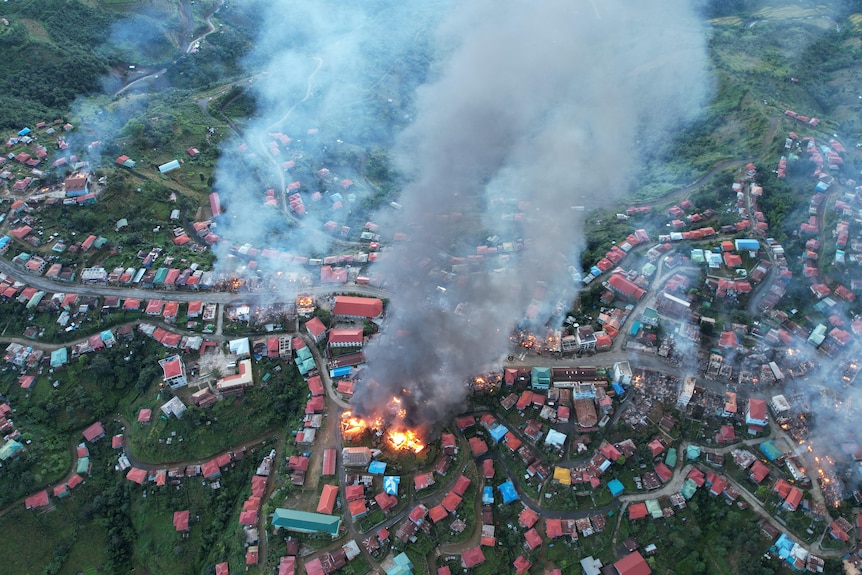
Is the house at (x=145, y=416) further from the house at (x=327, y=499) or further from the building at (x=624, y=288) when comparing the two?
the building at (x=624, y=288)

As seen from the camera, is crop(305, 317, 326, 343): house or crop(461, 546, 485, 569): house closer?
crop(461, 546, 485, 569): house

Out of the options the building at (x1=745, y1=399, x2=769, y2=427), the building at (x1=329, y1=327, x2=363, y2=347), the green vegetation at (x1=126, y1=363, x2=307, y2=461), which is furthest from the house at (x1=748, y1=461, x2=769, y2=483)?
the green vegetation at (x1=126, y1=363, x2=307, y2=461)

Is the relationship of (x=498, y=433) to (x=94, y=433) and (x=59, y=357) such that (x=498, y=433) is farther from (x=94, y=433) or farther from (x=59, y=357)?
(x=59, y=357)

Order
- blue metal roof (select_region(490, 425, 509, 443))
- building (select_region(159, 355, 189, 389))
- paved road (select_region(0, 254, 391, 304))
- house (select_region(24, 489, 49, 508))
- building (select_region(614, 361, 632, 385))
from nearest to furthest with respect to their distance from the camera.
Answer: house (select_region(24, 489, 49, 508)), blue metal roof (select_region(490, 425, 509, 443)), building (select_region(614, 361, 632, 385)), building (select_region(159, 355, 189, 389)), paved road (select_region(0, 254, 391, 304))

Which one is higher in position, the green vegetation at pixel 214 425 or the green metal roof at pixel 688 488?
the green vegetation at pixel 214 425

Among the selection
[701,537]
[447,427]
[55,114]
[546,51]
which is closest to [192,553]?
[447,427]

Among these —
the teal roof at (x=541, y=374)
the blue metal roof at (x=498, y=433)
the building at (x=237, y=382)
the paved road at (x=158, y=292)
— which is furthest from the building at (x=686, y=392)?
the building at (x=237, y=382)

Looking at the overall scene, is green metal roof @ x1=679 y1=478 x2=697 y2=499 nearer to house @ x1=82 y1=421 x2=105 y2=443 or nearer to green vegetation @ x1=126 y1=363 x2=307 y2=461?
green vegetation @ x1=126 y1=363 x2=307 y2=461
